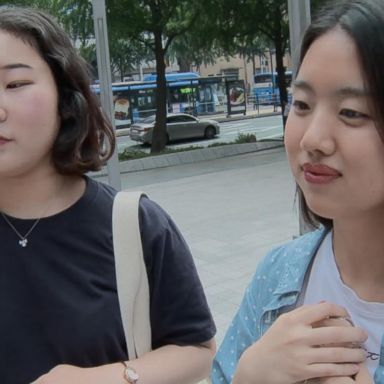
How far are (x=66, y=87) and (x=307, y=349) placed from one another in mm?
880

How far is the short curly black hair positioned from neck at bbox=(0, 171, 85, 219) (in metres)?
0.06

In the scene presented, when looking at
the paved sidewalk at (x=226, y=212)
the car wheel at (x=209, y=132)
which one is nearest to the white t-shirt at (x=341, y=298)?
the paved sidewalk at (x=226, y=212)

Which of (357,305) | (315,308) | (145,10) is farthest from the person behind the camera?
(145,10)

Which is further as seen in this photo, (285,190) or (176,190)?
(176,190)

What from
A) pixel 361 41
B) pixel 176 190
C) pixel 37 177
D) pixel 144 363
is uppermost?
A: pixel 361 41

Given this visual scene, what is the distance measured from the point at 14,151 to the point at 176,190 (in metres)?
9.10

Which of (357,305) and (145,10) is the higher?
(145,10)

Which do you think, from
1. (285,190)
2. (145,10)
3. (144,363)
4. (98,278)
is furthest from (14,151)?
(145,10)

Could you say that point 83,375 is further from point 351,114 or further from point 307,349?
point 351,114

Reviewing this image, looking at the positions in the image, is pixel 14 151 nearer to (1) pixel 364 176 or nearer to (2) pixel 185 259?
(2) pixel 185 259

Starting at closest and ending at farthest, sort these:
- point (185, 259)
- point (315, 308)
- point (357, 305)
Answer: point (315, 308)
point (357, 305)
point (185, 259)

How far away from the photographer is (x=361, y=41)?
0.90 meters

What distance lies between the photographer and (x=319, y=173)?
0.94m

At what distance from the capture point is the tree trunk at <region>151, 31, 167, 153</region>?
15.9 meters
